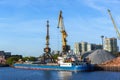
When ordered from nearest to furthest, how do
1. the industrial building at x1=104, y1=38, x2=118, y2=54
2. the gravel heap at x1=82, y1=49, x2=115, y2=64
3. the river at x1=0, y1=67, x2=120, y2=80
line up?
the river at x1=0, y1=67, x2=120, y2=80 → the gravel heap at x1=82, y1=49, x2=115, y2=64 → the industrial building at x1=104, y1=38, x2=118, y2=54

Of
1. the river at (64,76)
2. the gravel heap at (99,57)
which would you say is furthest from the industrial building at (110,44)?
the river at (64,76)

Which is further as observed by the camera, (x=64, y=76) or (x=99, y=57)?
(x=99, y=57)

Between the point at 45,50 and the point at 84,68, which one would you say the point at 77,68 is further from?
the point at 45,50

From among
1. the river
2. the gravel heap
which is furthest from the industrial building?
the river

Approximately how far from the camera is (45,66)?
111 metres

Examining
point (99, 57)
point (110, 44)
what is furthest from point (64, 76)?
point (110, 44)

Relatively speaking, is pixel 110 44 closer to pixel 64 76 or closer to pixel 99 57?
pixel 99 57

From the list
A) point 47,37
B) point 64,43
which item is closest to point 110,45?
point 47,37

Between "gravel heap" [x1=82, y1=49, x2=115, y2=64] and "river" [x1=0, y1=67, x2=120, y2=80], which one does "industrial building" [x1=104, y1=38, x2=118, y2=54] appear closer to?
"gravel heap" [x1=82, y1=49, x2=115, y2=64]

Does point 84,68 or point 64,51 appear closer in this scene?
point 84,68

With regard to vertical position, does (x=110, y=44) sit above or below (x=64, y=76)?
above

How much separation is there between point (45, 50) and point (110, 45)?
77.1 meters

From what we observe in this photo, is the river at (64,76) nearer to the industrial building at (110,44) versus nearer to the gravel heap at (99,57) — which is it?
the gravel heap at (99,57)

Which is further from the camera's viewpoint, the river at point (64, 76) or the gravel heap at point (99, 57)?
the gravel heap at point (99, 57)
